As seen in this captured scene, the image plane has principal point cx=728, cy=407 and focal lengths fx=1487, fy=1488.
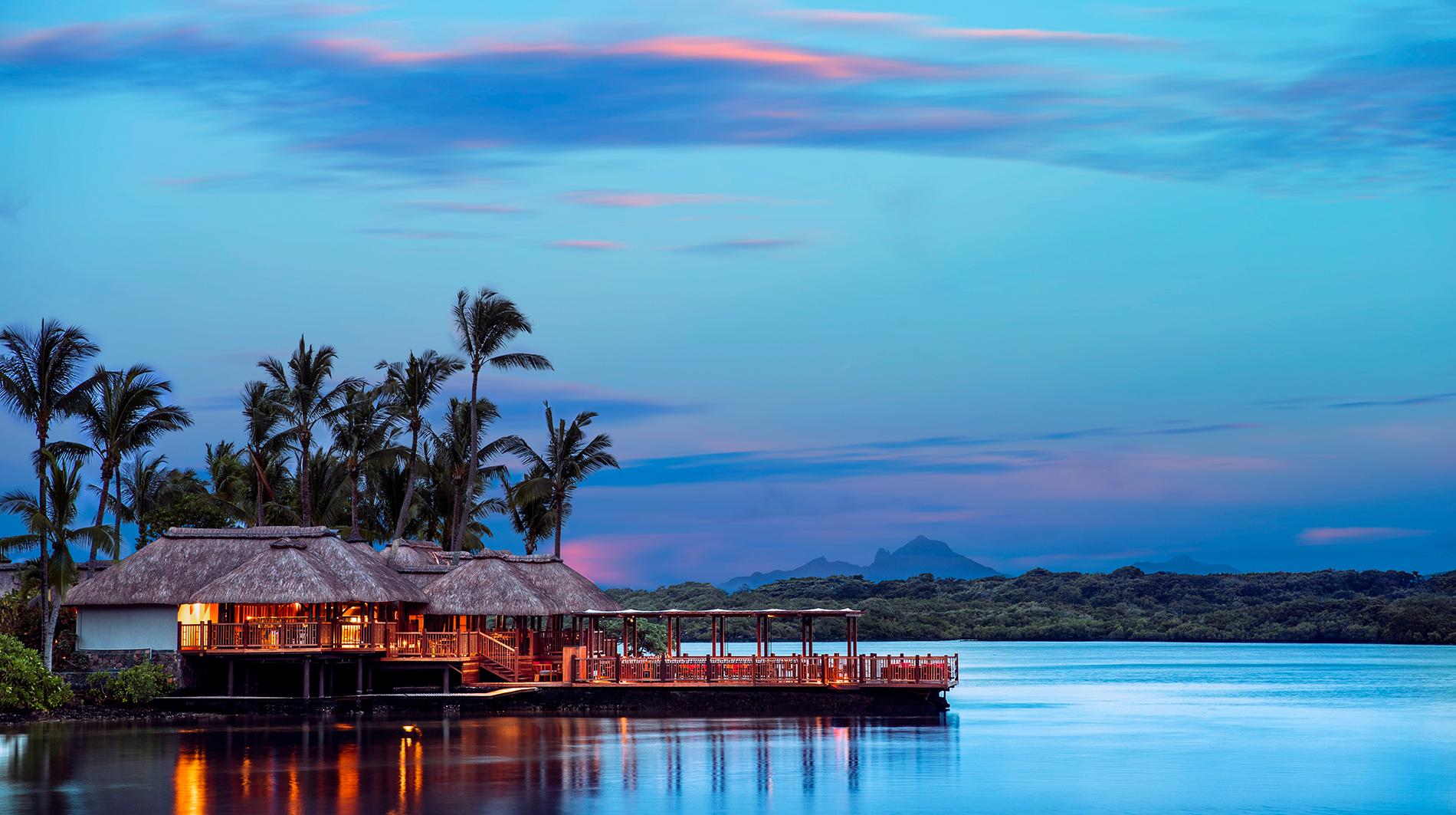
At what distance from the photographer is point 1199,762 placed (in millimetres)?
34000

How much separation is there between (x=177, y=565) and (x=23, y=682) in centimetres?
598

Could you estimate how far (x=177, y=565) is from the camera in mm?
43781

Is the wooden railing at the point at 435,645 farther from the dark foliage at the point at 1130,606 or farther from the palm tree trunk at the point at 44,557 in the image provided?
the dark foliage at the point at 1130,606

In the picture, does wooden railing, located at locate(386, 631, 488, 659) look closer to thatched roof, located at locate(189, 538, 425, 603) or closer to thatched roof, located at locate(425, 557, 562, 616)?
thatched roof, located at locate(425, 557, 562, 616)

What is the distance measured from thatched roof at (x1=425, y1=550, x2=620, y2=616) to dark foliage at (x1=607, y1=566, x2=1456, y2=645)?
8305cm

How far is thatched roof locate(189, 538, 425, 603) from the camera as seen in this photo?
137 ft

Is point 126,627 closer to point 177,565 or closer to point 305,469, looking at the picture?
point 177,565

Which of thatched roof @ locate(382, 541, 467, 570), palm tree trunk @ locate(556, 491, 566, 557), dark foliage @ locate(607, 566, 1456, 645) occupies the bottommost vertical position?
dark foliage @ locate(607, 566, 1456, 645)

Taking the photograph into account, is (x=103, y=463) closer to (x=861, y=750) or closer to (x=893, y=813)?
(x=861, y=750)

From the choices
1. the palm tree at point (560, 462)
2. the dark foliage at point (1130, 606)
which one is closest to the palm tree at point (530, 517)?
the palm tree at point (560, 462)

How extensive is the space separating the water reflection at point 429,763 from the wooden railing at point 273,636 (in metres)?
2.43

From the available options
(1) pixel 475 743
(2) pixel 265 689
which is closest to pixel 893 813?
(1) pixel 475 743

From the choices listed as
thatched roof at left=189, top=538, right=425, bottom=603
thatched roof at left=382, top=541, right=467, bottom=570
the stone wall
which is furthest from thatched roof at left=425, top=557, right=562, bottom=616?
the stone wall

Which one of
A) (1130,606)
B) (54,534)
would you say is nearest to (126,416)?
(54,534)
